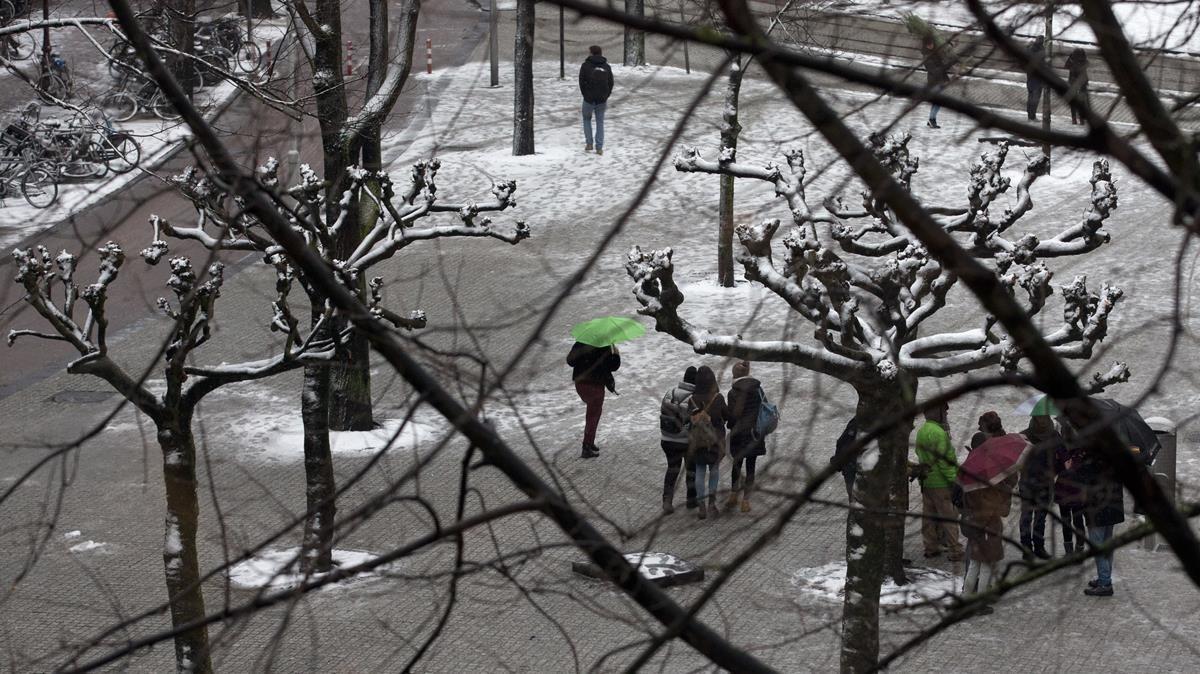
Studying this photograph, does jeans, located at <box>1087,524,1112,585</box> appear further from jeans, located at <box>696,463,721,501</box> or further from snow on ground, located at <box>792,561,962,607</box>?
jeans, located at <box>696,463,721,501</box>

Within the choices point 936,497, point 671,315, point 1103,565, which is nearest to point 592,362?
point 936,497

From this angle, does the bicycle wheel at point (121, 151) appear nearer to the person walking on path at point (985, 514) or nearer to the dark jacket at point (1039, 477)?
the dark jacket at point (1039, 477)

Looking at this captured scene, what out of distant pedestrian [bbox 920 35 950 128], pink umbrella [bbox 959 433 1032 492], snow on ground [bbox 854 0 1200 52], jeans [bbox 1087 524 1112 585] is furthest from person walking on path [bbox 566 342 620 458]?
distant pedestrian [bbox 920 35 950 128]

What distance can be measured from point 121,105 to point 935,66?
2234 centimetres

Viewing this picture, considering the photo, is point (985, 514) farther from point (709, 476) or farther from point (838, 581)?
point (709, 476)

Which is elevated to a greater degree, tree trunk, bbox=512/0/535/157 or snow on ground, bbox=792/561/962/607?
tree trunk, bbox=512/0/535/157

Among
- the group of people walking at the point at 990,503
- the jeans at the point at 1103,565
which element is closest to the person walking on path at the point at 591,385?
the group of people walking at the point at 990,503

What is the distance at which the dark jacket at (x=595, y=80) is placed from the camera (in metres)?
22.7

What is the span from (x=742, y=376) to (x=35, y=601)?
596 centimetres

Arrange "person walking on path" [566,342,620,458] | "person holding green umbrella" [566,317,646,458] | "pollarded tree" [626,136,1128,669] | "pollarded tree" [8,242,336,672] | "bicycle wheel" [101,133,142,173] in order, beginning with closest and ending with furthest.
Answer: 1. "bicycle wheel" [101,133,142,173]
2. "pollarded tree" [8,242,336,672]
3. "pollarded tree" [626,136,1128,669]
4. "person holding green umbrella" [566,317,646,458]
5. "person walking on path" [566,342,620,458]

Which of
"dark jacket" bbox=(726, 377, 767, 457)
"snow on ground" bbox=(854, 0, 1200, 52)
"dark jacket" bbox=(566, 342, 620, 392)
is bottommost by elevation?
"dark jacket" bbox=(566, 342, 620, 392)

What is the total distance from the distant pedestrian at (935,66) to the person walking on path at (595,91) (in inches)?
706

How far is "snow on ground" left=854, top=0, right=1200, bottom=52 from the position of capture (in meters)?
4.04

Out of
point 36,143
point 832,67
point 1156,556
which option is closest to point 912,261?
point 1156,556
